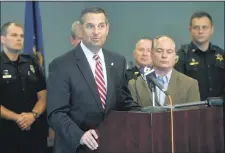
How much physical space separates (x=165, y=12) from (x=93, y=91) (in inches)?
137

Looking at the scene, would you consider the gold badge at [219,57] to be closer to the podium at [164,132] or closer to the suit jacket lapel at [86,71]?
the suit jacket lapel at [86,71]

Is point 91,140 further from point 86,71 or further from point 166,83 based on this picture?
point 166,83

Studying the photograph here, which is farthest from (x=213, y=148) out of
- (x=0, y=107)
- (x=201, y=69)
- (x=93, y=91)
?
(x=0, y=107)

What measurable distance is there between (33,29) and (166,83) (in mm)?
2400

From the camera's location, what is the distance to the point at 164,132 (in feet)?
5.61

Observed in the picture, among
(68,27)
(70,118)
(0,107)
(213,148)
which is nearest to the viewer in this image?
(213,148)

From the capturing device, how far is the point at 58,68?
2271mm

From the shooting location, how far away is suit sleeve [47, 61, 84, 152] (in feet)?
6.70

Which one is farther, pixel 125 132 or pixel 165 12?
pixel 165 12

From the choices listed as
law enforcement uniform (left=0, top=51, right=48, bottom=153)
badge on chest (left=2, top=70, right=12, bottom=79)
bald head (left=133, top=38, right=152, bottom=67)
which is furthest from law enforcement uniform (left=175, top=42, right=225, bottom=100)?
badge on chest (left=2, top=70, right=12, bottom=79)

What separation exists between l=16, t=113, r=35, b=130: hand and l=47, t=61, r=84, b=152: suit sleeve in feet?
5.30

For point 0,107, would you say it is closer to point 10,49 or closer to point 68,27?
point 10,49

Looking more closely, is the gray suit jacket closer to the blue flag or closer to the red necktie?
the red necktie

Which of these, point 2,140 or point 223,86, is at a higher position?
point 223,86
